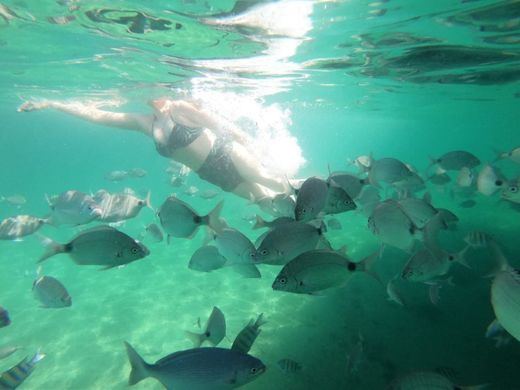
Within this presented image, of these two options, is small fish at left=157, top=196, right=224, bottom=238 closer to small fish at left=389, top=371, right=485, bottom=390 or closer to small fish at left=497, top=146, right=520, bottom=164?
small fish at left=389, top=371, right=485, bottom=390

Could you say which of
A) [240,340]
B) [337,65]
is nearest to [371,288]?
[240,340]

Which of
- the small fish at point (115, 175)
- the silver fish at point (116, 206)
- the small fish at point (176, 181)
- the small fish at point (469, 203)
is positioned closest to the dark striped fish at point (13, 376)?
the silver fish at point (116, 206)

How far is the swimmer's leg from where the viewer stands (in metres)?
10.2

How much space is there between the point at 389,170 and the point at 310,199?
3178 millimetres

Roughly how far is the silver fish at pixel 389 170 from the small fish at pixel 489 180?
201 centimetres

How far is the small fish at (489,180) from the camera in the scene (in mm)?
6445

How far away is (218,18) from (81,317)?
11959mm

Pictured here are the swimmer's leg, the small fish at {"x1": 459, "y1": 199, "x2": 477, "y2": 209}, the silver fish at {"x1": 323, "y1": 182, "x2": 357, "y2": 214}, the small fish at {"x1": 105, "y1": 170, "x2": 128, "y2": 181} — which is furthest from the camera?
the small fish at {"x1": 105, "y1": 170, "x2": 128, "y2": 181}

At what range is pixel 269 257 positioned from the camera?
3.61 meters

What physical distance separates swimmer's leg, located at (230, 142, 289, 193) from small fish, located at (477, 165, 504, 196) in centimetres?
527

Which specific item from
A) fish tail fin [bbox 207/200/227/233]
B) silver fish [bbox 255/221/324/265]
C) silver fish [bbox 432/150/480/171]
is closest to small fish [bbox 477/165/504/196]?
silver fish [bbox 432/150/480/171]

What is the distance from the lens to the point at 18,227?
23.2 ft

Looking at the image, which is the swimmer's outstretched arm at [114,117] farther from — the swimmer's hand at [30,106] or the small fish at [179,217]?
the small fish at [179,217]

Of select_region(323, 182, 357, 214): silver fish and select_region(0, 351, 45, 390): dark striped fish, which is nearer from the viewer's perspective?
select_region(323, 182, 357, 214): silver fish
